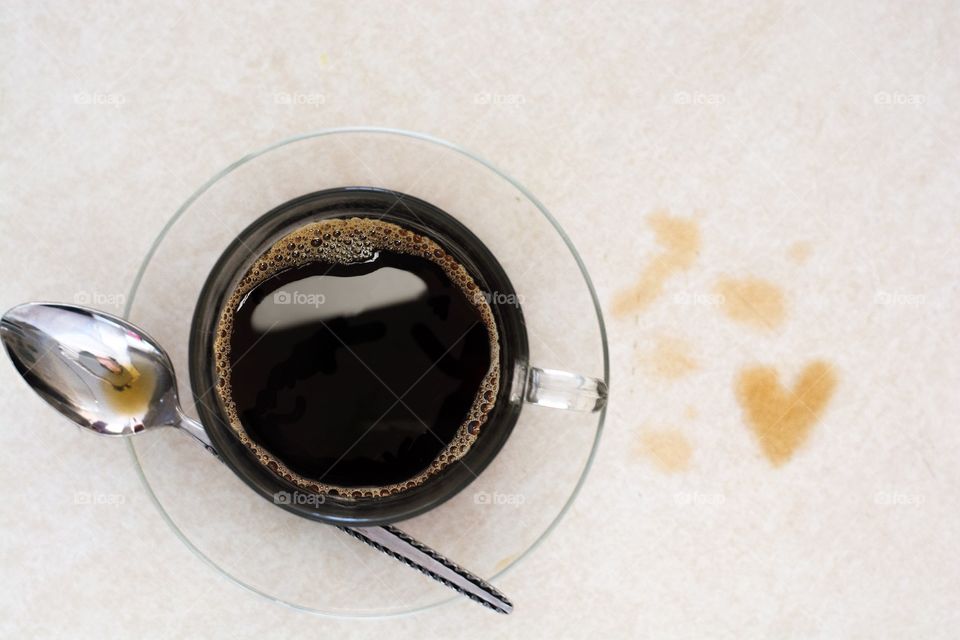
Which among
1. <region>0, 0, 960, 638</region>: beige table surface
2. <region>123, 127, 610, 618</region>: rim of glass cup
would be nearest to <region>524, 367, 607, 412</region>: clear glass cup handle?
<region>123, 127, 610, 618</region>: rim of glass cup

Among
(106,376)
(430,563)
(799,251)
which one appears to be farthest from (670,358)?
(106,376)

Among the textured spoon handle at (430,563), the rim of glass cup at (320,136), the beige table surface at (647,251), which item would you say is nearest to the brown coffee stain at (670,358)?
the beige table surface at (647,251)

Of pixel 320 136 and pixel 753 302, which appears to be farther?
pixel 753 302

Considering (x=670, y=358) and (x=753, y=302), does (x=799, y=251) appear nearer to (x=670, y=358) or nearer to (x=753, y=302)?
(x=753, y=302)

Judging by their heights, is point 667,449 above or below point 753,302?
below

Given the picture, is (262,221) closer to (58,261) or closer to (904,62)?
(58,261)

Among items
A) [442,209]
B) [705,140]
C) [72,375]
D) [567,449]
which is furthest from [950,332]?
[72,375]

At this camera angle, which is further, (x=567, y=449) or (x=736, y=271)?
(x=736, y=271)
